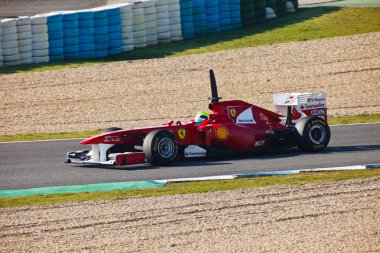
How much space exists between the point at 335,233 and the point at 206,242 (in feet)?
5.89

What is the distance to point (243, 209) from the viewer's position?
44.2ft

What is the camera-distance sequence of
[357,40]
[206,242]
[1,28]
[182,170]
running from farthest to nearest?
1. [357,40]
2. [1,28]
3. [182,170]
4. [206,242]

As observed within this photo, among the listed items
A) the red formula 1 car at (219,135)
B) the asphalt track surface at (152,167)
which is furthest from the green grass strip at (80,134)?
the red formula 1 car at (219,135)

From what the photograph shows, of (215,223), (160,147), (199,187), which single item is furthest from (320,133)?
(215,223)

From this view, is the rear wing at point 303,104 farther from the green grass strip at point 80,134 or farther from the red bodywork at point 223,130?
the green grass strip at point 80,134

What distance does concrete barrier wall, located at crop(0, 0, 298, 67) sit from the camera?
27375 mm

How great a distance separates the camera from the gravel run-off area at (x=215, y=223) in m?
11.6

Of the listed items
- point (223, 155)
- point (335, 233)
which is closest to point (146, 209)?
point (335, 233)

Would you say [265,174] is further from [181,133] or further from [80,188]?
[80,188]

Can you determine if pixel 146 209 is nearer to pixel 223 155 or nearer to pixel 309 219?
pixel 309 219

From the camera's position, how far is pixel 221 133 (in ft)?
58.2

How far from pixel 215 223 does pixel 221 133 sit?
5.24 meters

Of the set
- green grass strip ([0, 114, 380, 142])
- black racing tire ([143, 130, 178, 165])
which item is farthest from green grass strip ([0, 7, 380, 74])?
black racing tire ([143, 130, 178, 165])

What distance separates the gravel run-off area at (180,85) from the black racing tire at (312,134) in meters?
6.13
